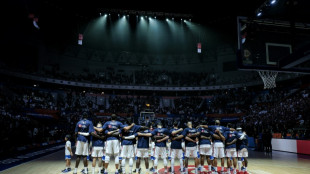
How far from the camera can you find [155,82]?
4147 cm

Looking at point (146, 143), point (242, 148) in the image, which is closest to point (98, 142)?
point (146, 143)

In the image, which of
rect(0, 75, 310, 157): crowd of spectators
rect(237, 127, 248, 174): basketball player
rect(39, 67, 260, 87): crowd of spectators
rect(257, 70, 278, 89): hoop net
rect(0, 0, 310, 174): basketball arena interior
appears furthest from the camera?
rect(39, 67, 260, 87): crowd of spectators

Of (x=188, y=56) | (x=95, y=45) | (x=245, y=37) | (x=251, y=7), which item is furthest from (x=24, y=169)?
(x=188, y=56)

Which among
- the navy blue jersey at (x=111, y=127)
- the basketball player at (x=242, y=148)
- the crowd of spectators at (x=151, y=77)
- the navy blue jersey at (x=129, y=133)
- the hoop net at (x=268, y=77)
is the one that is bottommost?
the basketball player at (x=242, y=148)

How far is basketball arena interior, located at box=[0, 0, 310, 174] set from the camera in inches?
408

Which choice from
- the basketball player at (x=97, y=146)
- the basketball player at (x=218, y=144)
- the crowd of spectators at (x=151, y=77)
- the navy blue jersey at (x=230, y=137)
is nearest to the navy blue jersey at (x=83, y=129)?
the basketball player at (x=97, y=146)

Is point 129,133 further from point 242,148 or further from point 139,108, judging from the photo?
point 139,108

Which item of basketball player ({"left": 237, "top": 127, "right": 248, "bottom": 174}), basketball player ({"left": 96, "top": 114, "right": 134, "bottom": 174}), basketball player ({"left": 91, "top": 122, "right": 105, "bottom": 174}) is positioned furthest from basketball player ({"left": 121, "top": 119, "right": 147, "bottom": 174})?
basketball player ({"left": 237, "top": 127, "right": 248, "bottom": 174})

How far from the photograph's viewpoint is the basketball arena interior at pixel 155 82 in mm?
10367

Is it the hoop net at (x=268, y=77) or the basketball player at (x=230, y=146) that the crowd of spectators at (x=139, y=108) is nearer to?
the hoop net at (x=268, y=77)

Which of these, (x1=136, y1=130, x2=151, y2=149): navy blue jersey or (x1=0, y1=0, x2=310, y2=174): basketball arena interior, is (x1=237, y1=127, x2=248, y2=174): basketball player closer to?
(x1=0, y1=0, x2=310, y2=174): basketball arena interior

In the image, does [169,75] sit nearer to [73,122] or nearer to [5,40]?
[73,122]

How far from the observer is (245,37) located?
471 inches

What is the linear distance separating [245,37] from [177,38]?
3081 cm
